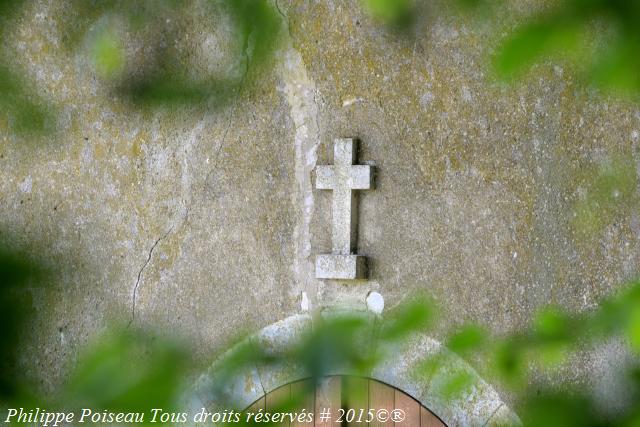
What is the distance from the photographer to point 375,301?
3764 mm

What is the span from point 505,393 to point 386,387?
17.9 inches

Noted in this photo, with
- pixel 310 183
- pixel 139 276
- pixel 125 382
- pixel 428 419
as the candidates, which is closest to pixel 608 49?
pixel 125 382

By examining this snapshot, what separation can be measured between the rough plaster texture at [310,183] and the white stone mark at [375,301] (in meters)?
0.02

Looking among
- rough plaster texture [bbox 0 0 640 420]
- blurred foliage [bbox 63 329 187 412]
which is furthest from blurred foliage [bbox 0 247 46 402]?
rough plaster texture [bbox 0 0 640 420]

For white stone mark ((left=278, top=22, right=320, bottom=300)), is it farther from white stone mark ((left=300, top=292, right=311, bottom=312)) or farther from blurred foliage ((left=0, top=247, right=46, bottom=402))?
blurred foliage ((left=0, top=247, right=46, bottom=402))

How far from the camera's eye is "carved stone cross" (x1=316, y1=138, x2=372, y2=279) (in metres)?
3.79

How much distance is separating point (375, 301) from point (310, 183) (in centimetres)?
50

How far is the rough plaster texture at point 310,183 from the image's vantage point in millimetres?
3344

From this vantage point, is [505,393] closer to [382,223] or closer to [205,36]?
[382,223]

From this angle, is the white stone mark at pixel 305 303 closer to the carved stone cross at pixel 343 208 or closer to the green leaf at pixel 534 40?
the carved stone cross at pixel 343 208

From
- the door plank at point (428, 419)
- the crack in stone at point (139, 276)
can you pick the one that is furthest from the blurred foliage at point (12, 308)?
the crack in stone at point (139, 276)

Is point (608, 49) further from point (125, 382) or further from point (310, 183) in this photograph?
point (310, 183)

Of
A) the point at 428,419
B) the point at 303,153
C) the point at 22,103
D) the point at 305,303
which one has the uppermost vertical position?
the point at 303,153

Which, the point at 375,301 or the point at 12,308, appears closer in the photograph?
the point at 12,308
